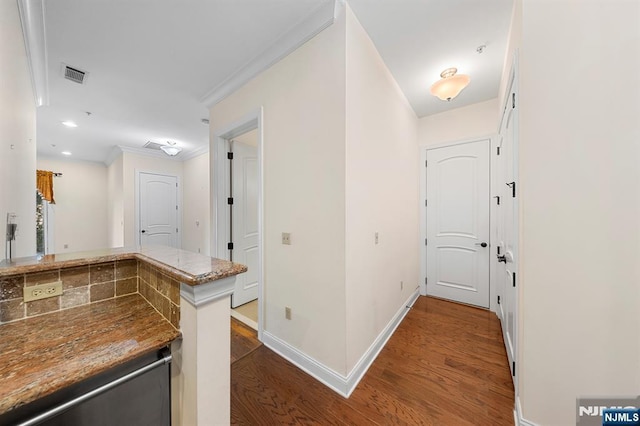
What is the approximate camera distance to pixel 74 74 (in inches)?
88.0

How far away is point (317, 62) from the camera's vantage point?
66.5 inches

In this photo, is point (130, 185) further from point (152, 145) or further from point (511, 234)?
point (511, 234)

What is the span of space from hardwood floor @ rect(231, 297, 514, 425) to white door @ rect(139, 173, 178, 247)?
445cm

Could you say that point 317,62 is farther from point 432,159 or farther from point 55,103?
point 55,103

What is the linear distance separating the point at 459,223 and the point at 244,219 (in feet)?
9.53

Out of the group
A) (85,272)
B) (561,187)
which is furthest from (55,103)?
(561,187)

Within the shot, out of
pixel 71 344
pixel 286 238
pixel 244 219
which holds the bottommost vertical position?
pixel 71 344

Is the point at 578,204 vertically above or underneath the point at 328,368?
above

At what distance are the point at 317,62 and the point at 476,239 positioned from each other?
110 inches

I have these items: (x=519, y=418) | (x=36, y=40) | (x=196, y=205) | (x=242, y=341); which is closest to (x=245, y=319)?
(x=242, y=341)

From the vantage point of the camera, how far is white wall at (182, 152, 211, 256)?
4.82 m

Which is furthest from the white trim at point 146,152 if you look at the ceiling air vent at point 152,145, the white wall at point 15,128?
the white wall at point 15,128

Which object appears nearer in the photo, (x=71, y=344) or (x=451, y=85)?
(x=71, y=344)

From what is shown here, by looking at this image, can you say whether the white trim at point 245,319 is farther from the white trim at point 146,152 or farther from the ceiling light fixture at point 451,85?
the white trim at point 146,152
